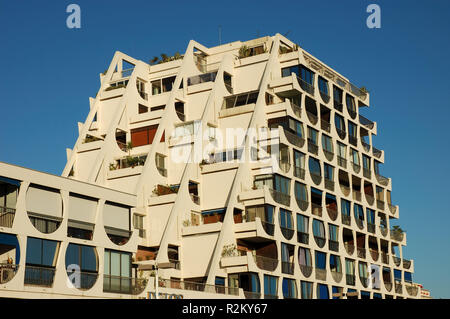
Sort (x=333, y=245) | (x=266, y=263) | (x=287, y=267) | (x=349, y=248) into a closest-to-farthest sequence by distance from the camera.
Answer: (x=266, y=263) < (x=287, y=267) < (x=333, y=245) < (x=349, y=248)

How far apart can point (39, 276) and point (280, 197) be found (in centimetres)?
2412

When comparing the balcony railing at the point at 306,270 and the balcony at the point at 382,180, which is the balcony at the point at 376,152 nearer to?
the balcony at the point at 382,180

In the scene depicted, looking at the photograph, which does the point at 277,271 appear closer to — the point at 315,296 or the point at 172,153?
the point at 315,296

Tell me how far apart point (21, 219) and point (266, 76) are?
2913cm

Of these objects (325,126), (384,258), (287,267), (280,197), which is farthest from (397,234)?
(280,197)

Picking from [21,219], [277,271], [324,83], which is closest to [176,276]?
[277,271]

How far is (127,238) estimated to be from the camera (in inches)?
1809

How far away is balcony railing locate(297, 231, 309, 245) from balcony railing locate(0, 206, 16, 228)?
89.6ft

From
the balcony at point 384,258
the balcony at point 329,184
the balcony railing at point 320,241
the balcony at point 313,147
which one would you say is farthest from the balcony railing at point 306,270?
the balcony at point 384,258

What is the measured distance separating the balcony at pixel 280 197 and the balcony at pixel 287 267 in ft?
15.4

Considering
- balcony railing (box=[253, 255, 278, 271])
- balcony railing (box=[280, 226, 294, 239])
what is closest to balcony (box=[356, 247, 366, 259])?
balcony railing (box=[280, 226, 294, 239])

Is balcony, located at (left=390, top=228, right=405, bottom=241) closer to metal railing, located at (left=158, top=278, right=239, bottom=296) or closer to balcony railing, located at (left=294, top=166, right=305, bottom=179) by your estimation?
balcony railing, located at (left=294, top=166, right=305, bottom=179)

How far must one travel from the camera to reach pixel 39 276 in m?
38.3

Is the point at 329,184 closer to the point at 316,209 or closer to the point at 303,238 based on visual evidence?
the point at 316,209
